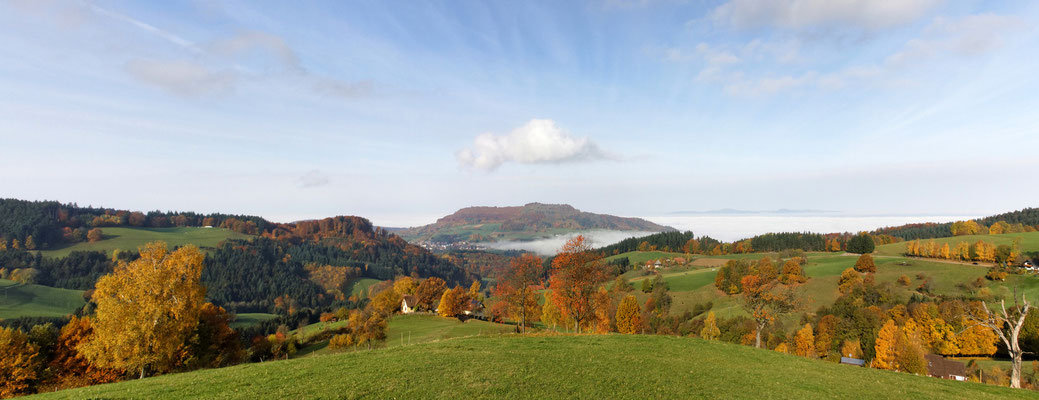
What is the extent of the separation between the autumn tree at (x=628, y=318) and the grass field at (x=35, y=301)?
165 m

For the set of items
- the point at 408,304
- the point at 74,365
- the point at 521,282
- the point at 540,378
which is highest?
the point at 540,378

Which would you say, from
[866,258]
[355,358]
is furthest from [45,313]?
[866,258]

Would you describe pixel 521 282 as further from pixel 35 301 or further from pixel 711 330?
pixel 35 301

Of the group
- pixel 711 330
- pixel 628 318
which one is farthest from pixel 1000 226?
pixel 628 318

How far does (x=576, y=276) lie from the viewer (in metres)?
50.3

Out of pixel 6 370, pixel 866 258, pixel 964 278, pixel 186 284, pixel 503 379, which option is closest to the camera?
pixel 503 379

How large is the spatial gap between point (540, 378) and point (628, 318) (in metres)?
79.5

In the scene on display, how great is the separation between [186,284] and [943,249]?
19968cm

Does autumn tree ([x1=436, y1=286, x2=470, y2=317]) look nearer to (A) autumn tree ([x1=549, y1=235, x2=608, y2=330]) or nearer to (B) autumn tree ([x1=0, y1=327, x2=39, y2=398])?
(A) autumn tree ([x1=549, y1=235, x2=608, y2=330])

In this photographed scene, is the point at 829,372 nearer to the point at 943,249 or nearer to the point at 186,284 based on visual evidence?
the point at 186,284

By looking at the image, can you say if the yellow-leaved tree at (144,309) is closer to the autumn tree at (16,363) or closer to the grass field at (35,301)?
the autumn tree at (16,363)

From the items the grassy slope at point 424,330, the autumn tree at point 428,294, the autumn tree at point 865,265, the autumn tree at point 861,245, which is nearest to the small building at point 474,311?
the autumn tree at point 428,294

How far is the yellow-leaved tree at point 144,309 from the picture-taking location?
32.2 m

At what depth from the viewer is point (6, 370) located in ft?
135
